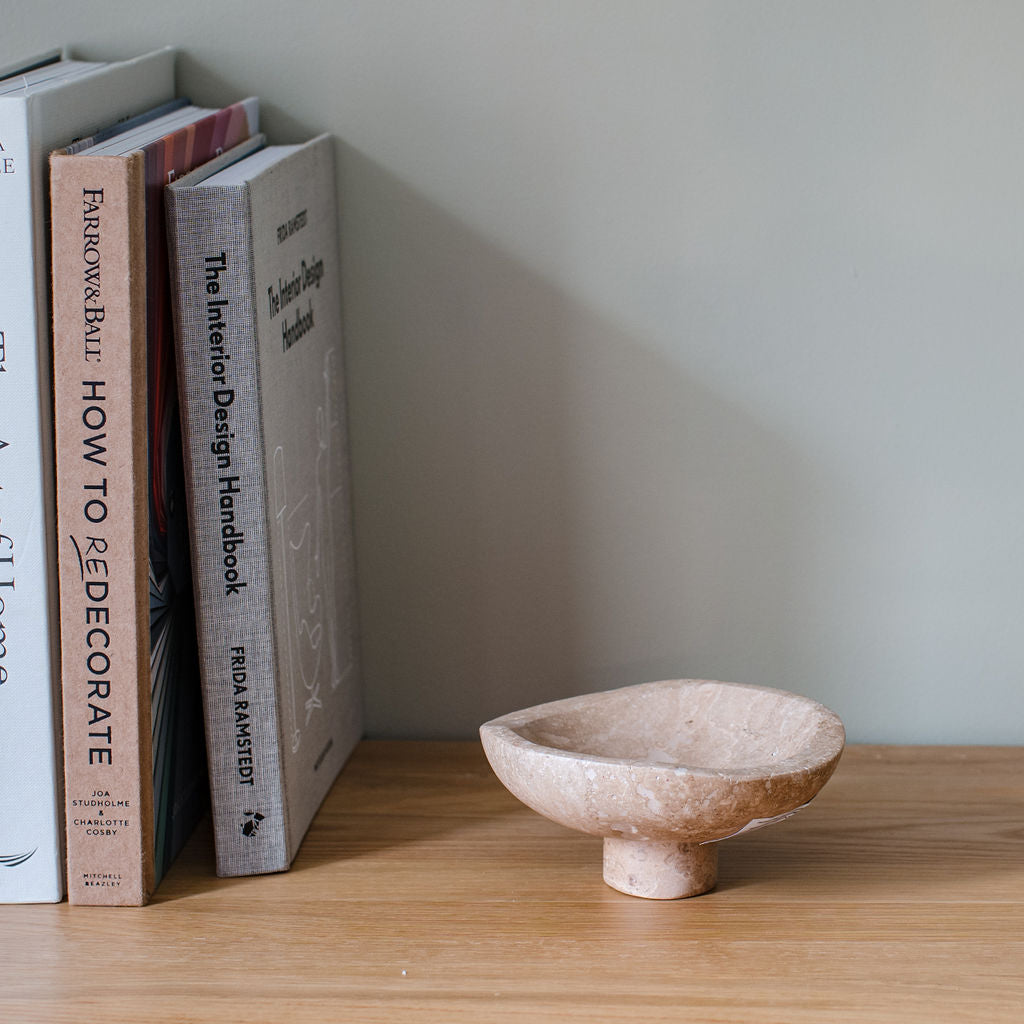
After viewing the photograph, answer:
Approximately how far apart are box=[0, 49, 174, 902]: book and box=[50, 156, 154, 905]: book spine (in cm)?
1

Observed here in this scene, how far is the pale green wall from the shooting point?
2.52 ft

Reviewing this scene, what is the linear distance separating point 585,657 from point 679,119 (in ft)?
1.17

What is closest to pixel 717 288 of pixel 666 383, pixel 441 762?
pixel 666 383

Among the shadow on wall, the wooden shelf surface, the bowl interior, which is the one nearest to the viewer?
the wooden shelf surface

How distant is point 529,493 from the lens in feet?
2.73

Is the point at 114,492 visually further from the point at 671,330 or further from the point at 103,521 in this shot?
the point at 671,330

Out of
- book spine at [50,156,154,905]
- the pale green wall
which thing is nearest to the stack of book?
book spine at [50,156,154,905]

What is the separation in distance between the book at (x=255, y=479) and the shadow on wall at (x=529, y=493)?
3.2 inches

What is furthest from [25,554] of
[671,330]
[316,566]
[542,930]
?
[671,330]

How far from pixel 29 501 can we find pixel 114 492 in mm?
45

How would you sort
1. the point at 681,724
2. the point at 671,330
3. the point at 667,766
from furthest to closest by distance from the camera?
the point at 671,330, the point at 681,724, the point at 667,766

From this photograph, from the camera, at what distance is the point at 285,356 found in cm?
69

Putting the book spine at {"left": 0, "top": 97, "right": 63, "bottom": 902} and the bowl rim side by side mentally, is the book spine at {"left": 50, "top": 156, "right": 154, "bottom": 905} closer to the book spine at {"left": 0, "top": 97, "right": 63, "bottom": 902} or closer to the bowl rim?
the book spine at {"left": 0, "top": 97, "right": 63, "bottom": 902}

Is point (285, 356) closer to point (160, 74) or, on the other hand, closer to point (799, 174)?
point (160, 74)
